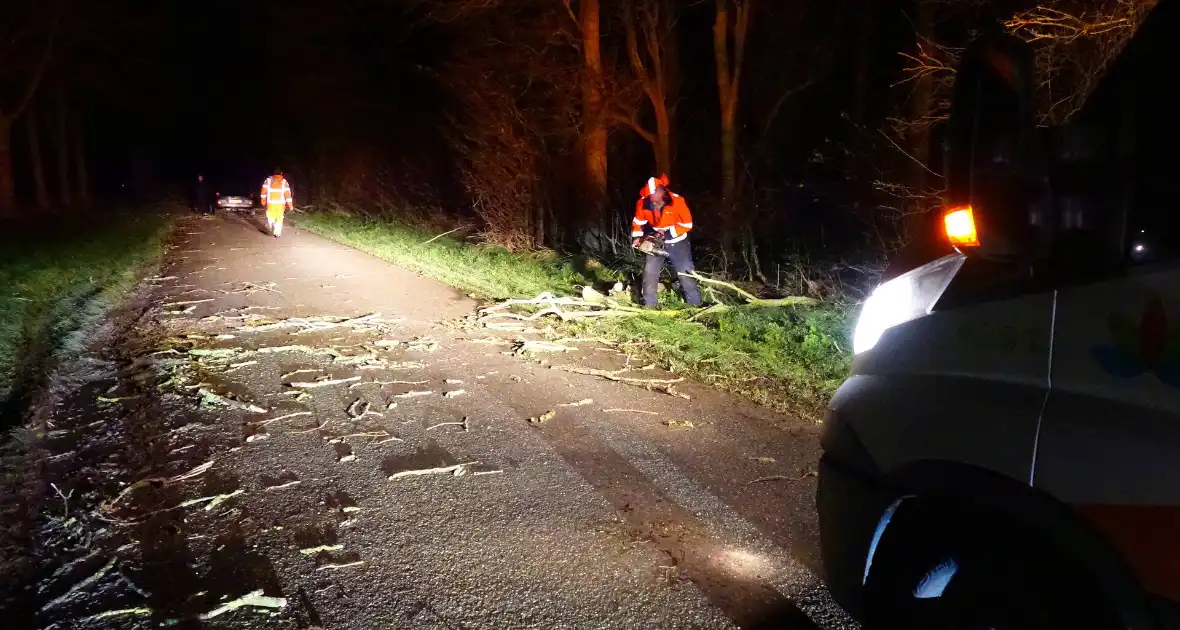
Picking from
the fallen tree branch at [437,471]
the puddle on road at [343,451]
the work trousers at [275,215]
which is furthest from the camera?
the work trousers at [275,215]

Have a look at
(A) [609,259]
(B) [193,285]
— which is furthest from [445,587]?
(A) [609,259]

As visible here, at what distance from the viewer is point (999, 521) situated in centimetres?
229

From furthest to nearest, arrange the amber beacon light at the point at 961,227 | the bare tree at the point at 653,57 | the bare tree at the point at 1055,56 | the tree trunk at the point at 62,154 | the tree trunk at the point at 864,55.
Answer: the tree trunk at the point at 62,154, the tree trunk at the point at 864,55, the bare tree at the point at 653,57, the bare tree at the point at 1055,56, the amber beacon light at the point at 961,227

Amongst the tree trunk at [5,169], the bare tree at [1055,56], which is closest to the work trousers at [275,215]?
the tree trunk at [5,169]

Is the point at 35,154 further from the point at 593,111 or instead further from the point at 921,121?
the point at 921,121

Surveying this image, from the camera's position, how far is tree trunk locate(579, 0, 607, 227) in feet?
50.1

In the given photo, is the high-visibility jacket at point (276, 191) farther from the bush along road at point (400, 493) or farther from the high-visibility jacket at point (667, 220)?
the high-visibility jacket at point (667, 220)

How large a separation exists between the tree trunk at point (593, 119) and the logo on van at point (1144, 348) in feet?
45.7

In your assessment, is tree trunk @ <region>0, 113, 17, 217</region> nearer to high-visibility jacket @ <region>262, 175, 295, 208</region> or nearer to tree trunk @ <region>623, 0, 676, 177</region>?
high-visibility jacket @ <region>262, 175, 295, 208</region>

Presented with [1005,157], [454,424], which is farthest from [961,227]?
[454,424]

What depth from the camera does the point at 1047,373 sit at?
7.00ft

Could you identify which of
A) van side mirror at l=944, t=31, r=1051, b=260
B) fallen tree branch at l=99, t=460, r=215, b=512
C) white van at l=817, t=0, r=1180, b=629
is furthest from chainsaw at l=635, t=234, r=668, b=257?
van side mirror at l=944, t=31, r=1051, b=260

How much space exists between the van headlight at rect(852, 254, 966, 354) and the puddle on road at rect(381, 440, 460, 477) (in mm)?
2992

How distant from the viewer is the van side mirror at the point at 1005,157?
2.10 meters
